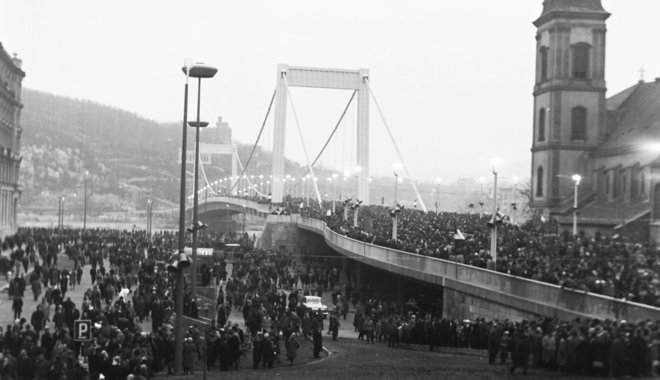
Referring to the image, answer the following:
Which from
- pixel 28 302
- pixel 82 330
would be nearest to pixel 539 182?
pixel 28 302

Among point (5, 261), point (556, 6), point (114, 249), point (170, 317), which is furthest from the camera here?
point (556, 6)

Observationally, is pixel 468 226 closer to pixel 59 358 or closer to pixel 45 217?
pixel 59 358

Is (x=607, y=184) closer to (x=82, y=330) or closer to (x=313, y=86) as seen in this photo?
(x=313, y=86)

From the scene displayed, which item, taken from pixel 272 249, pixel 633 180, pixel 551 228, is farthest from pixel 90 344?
pixel 272 249

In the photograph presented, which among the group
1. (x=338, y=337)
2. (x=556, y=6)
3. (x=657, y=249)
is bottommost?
(x=338, y=337)

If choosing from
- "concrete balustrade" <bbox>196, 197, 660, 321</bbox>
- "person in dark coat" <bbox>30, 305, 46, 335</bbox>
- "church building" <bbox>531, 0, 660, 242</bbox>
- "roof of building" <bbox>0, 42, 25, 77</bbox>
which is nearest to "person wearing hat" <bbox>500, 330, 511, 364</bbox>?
"concrete balustrade" <bbox>196, 197, 660, 321</bbox>

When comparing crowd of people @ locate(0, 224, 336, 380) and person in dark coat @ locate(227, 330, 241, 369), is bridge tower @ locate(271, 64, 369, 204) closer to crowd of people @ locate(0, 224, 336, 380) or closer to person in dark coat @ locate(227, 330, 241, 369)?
crowd of people @ locate(0, 224, 336, 380)

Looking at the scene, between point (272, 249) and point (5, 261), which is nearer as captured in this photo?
point (5, 261)

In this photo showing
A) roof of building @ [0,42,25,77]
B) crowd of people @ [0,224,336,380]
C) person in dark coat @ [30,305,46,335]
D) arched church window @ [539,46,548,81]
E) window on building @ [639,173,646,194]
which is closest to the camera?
crowd of people @ [0,224,336,380]
